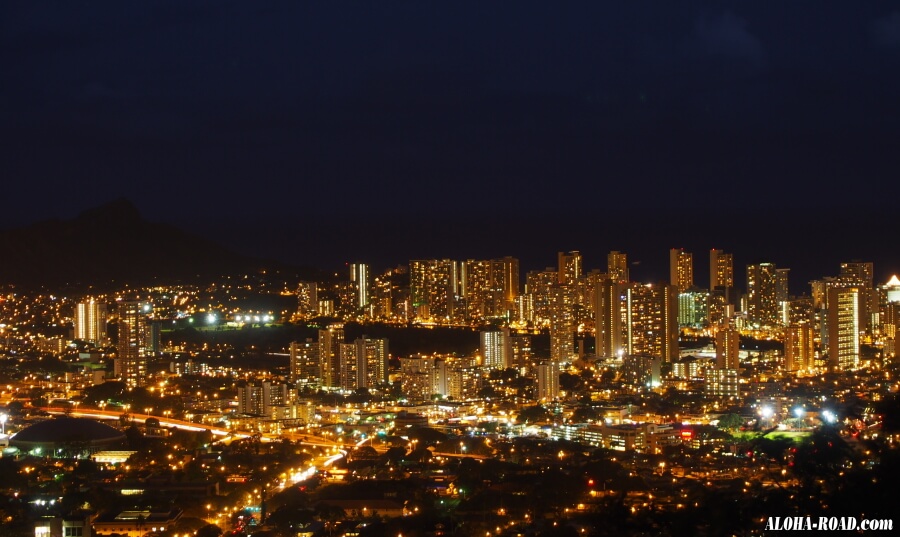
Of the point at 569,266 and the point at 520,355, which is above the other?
the point at 569,266

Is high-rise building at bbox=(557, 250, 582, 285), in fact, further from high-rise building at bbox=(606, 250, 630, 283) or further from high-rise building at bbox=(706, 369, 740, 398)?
high-rise building at bbox=(706, 369, 740, 398)

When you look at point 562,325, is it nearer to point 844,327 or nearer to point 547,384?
point 844,327

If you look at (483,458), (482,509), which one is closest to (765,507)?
(482,509)

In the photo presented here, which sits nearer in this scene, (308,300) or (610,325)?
(610,325)

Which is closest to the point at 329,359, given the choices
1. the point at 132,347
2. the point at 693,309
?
the point at 132,347

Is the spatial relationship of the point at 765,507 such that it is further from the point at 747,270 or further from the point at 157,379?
the point at 747,270

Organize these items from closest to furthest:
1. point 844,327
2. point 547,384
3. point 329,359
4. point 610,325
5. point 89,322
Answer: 1. point 547,384
2. point 329,359
3. point 844,327
4. point 610,325
5. point 89,322

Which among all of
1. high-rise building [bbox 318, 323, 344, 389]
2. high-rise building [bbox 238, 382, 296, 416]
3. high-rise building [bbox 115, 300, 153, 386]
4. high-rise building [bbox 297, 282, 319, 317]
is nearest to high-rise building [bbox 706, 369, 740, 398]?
high-rise building [bbox 318, 323, 344, 389]
